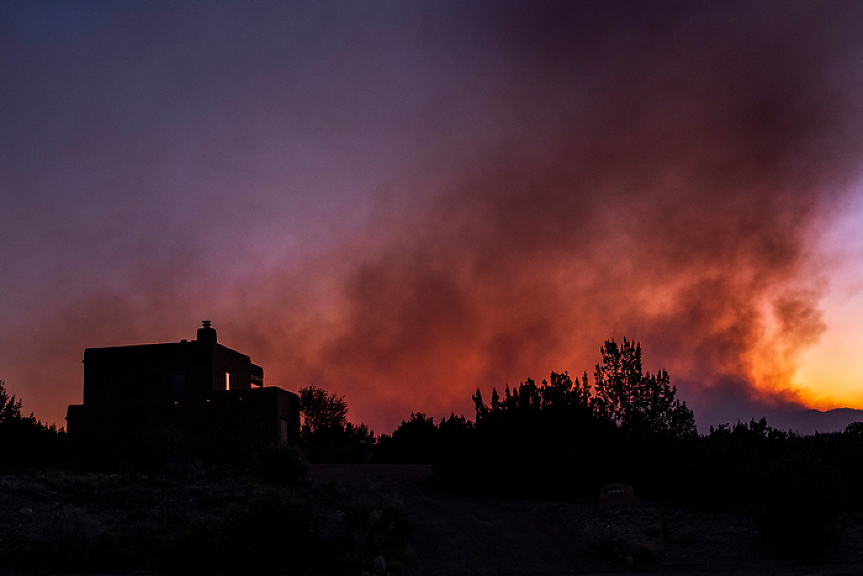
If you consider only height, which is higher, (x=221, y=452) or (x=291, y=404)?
(x=291, y=404)

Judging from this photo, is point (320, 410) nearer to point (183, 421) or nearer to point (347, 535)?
point (183, 421)

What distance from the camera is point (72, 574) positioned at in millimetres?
17594

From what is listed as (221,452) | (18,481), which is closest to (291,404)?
(221,452)

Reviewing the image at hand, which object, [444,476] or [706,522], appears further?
[444,476]

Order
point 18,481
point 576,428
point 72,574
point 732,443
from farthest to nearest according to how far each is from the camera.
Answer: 1. point 576,428
2. point 732,443
3. point 18,481
4. point 72,574

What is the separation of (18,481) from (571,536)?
1868 cm

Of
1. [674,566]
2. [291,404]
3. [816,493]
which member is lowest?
[674,566]

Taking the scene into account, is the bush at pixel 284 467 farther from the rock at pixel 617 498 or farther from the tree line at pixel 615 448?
the rock at pixel 617 498

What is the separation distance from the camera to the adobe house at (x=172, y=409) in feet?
129

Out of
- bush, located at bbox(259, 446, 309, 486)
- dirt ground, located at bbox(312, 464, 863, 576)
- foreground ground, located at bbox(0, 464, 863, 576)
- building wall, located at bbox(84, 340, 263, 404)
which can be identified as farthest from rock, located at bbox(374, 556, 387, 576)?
building wall, located at bbox(84, 340, 263, 404)

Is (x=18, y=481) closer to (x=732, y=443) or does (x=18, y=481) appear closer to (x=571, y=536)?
(x=571, y=536)

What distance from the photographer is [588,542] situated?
2017 cm

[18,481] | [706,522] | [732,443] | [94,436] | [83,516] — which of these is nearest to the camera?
[83,516]

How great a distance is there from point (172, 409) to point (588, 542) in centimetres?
3106
